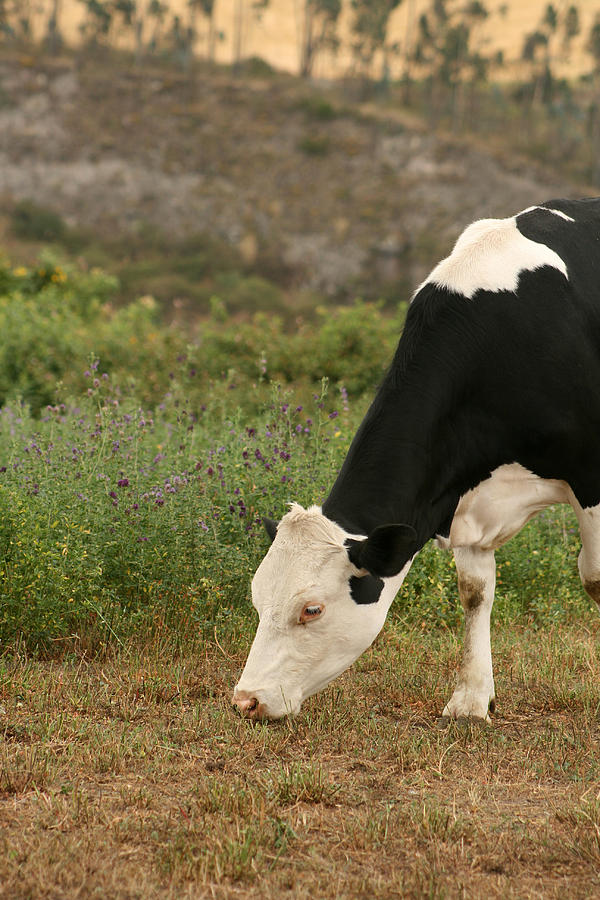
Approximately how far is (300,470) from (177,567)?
1.10 m

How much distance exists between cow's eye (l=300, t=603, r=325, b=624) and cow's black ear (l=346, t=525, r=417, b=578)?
0.22m

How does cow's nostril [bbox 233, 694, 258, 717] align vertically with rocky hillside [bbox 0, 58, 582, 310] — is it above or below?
above

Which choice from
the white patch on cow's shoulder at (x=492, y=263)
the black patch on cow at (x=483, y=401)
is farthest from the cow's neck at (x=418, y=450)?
the white patch on cow's shoulder at (x=492, y=263)

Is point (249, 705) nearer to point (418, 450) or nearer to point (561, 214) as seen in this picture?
point (418, 450)

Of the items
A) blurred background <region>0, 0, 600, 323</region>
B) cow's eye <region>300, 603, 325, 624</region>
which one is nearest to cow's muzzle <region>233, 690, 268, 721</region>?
cow's eye <region>300, 603, 325, 624</region>

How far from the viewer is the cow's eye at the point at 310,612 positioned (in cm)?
389

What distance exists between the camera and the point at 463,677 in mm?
4762

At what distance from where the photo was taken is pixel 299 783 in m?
3.67

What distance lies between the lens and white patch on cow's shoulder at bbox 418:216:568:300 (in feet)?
14.4

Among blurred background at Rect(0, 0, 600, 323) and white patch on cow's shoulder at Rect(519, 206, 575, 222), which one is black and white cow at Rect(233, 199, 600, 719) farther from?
blurred background at Rect(0, 0, 600, 323)

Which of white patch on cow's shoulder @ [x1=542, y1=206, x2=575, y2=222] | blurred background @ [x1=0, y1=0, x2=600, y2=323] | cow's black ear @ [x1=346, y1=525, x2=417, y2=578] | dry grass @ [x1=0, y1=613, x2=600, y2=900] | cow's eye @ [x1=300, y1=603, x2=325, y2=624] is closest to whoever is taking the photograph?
dry grass @ [x1=0, y1=613, x2=600, y2=900]

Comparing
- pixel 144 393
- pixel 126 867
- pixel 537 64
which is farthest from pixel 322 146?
pixel 126 867

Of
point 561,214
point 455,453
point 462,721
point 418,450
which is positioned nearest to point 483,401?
point 455,453

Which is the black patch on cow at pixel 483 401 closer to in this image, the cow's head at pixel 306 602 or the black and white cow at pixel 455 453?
the black and white cow at pixel 455 453
